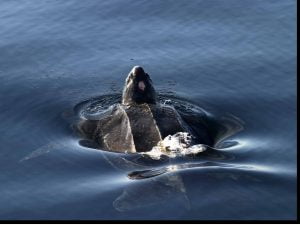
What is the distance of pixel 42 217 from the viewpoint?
14.5 m

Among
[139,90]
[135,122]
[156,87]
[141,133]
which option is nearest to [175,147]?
[141,133]

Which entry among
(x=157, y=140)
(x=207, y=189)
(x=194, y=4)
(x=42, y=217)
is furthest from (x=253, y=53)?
(x=42, y=217)

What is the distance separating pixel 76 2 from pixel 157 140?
1061 cm

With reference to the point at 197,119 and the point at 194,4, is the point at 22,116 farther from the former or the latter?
the point at 194,4

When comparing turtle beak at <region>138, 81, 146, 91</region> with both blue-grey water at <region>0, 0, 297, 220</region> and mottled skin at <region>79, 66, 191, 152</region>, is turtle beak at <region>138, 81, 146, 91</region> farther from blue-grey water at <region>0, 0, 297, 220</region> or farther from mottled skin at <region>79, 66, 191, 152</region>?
blue-grey water at <region>0, 0, 297, 220</region>

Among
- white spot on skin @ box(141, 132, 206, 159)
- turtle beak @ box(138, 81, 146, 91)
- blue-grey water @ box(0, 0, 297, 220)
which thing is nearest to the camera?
blue-grey water @ box(0, 0, 297, 220)

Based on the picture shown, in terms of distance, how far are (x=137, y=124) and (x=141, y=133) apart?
38cm

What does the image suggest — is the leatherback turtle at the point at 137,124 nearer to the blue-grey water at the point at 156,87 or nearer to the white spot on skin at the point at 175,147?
the white spot on skin at the point at 175,147

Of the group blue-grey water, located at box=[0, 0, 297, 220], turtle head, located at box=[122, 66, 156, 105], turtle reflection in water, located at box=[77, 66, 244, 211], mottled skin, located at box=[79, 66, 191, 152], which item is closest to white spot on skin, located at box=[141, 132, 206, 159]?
turtle reflection in water, located at box=[77, 66, 244, 211]

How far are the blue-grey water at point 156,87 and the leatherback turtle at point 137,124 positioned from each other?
56cm

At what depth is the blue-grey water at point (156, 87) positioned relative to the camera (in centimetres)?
1468

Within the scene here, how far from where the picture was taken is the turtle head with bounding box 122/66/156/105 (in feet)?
60.8

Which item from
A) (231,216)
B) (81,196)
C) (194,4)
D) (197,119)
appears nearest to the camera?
(231,216)

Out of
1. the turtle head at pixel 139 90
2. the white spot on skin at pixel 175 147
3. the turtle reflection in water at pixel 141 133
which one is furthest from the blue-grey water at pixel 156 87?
the turtle head at pixel 139 90
